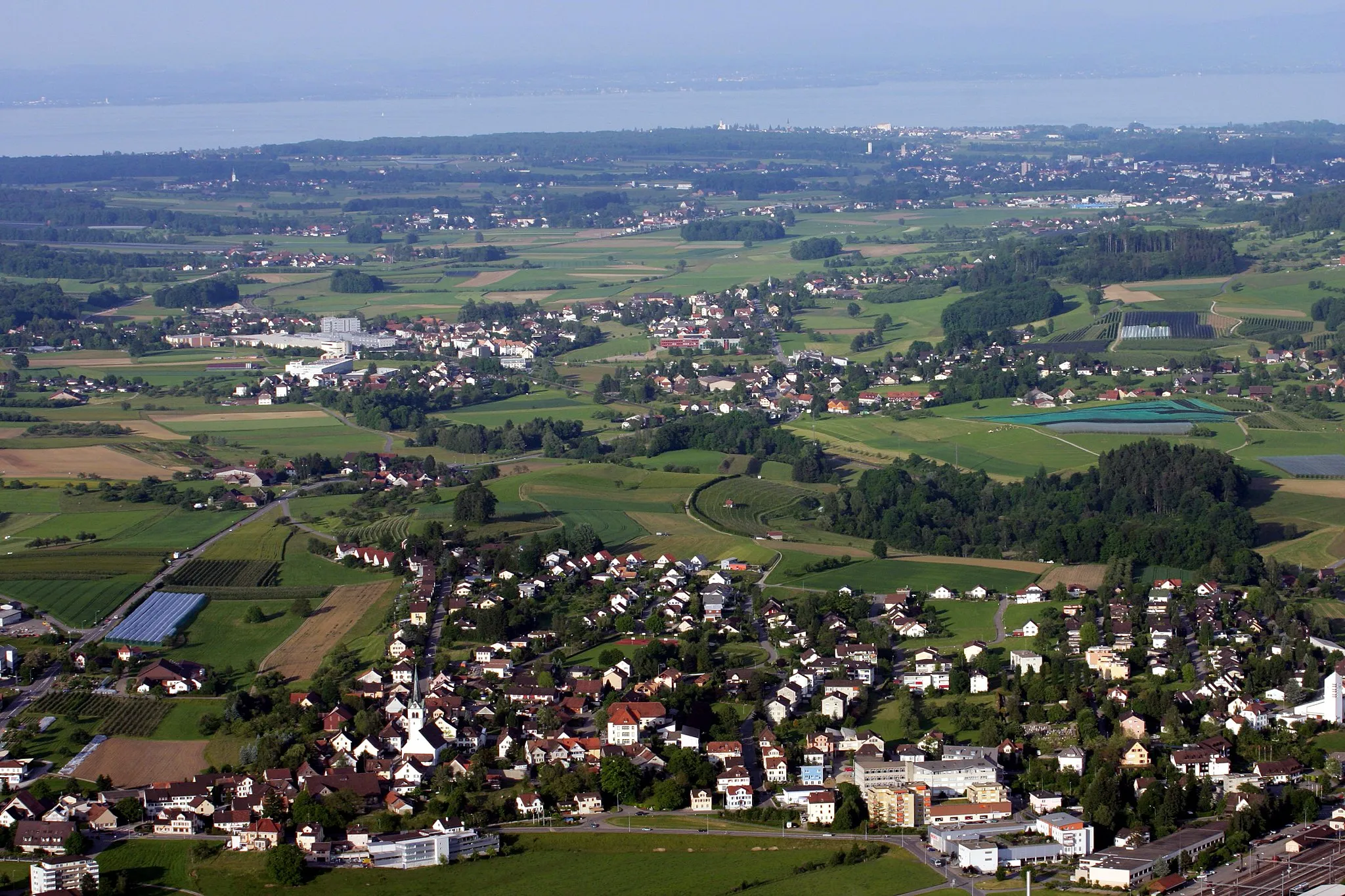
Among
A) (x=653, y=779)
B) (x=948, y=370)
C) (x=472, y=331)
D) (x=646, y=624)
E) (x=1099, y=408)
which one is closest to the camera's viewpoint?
(x=653, y=779)

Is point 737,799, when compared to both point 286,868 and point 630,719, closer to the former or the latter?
point 630,719

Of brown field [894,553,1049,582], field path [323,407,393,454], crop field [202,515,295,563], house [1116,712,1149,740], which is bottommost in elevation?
field path [323,407,393,454]

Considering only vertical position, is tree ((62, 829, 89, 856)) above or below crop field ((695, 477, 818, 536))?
above

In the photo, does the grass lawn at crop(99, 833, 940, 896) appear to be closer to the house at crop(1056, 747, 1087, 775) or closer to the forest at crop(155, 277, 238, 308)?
the house at crop(1056, 747, 1087, 775)

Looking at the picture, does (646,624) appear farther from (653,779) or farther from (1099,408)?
(1099,408)

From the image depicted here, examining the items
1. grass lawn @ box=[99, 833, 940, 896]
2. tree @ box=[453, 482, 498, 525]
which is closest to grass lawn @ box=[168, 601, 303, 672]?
tree @ box=[453, 482, 498, 525]

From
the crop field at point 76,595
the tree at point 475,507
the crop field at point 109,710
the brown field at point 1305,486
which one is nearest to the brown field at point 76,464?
the tree at point 475,507

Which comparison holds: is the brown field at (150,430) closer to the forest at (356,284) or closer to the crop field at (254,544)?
the crop field at (254,544)

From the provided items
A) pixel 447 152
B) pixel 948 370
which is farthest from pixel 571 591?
pixel 447 152
